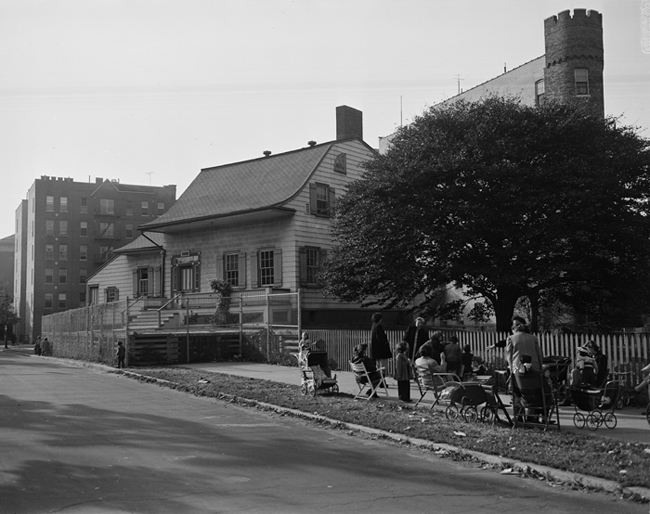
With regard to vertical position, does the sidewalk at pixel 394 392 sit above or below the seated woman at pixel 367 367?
below

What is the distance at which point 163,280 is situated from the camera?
3841cm

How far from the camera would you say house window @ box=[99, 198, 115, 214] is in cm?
8625

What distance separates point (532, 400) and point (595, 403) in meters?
1.11

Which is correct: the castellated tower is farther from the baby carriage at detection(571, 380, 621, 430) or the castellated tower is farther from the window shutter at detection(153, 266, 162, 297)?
the baby carriage at detection(571, 380, 621, 430)

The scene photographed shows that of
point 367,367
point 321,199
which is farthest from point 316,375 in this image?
point 321,199

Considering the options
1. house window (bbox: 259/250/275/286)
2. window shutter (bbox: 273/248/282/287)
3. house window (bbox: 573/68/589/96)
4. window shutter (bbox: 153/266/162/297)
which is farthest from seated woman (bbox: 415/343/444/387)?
house window (bbox: 573/68/589/96)

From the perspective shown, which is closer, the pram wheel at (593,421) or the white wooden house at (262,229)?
the pram wheel at (593,421)

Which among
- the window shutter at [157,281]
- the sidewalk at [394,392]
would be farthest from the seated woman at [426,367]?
the window shutter at [157,281]

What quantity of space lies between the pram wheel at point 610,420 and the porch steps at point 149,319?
21362mm

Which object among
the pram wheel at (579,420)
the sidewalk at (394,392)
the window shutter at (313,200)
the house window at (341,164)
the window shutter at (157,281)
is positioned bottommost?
the sidewalk at (394,392)

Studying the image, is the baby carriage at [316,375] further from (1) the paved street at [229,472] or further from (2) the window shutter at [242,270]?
(2) the window shutter at [242,270]

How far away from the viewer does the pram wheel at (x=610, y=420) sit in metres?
11.4

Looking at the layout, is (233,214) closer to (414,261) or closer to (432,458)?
(414,261)

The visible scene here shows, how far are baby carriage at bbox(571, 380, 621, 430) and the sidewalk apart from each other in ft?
0.41
